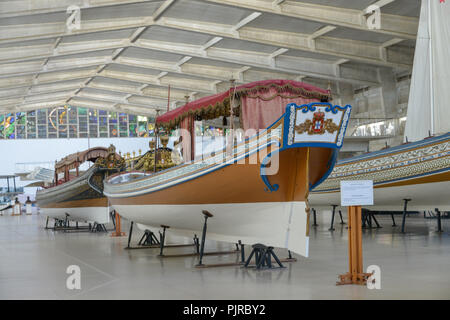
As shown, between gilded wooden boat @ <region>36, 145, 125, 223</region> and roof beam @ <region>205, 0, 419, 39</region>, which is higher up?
roof beam @ <region>205, 0, 419, 39</region>

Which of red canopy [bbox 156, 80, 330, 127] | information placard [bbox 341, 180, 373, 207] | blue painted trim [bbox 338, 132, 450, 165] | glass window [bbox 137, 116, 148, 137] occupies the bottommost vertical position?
information placard [bbox 341, 180, 373, 207]

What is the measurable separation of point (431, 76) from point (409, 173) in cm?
226

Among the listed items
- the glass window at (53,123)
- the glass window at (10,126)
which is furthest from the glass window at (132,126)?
the glass window at (10,126)

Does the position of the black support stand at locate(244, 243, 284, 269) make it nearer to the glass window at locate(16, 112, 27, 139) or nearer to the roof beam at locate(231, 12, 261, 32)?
the roof beam at locate(231, 12, 261, 32)

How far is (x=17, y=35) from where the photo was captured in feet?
68.5

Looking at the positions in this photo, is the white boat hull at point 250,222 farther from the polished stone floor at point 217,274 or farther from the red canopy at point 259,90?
the red canopy at point 259,90

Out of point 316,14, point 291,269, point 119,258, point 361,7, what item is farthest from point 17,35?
point 291,269

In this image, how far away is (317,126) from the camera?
7.20 metres

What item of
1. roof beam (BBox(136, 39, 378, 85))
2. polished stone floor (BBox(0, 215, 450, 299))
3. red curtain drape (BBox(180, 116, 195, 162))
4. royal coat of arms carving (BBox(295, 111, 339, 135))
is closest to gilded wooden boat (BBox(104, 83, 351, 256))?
royal coat of arms carving (BBox(295, 111, 339, 135))

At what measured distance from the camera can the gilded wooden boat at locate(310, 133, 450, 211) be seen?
1123 centimetres

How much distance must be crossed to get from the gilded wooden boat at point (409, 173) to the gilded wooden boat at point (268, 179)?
404cm

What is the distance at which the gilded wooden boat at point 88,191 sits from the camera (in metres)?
16.1
